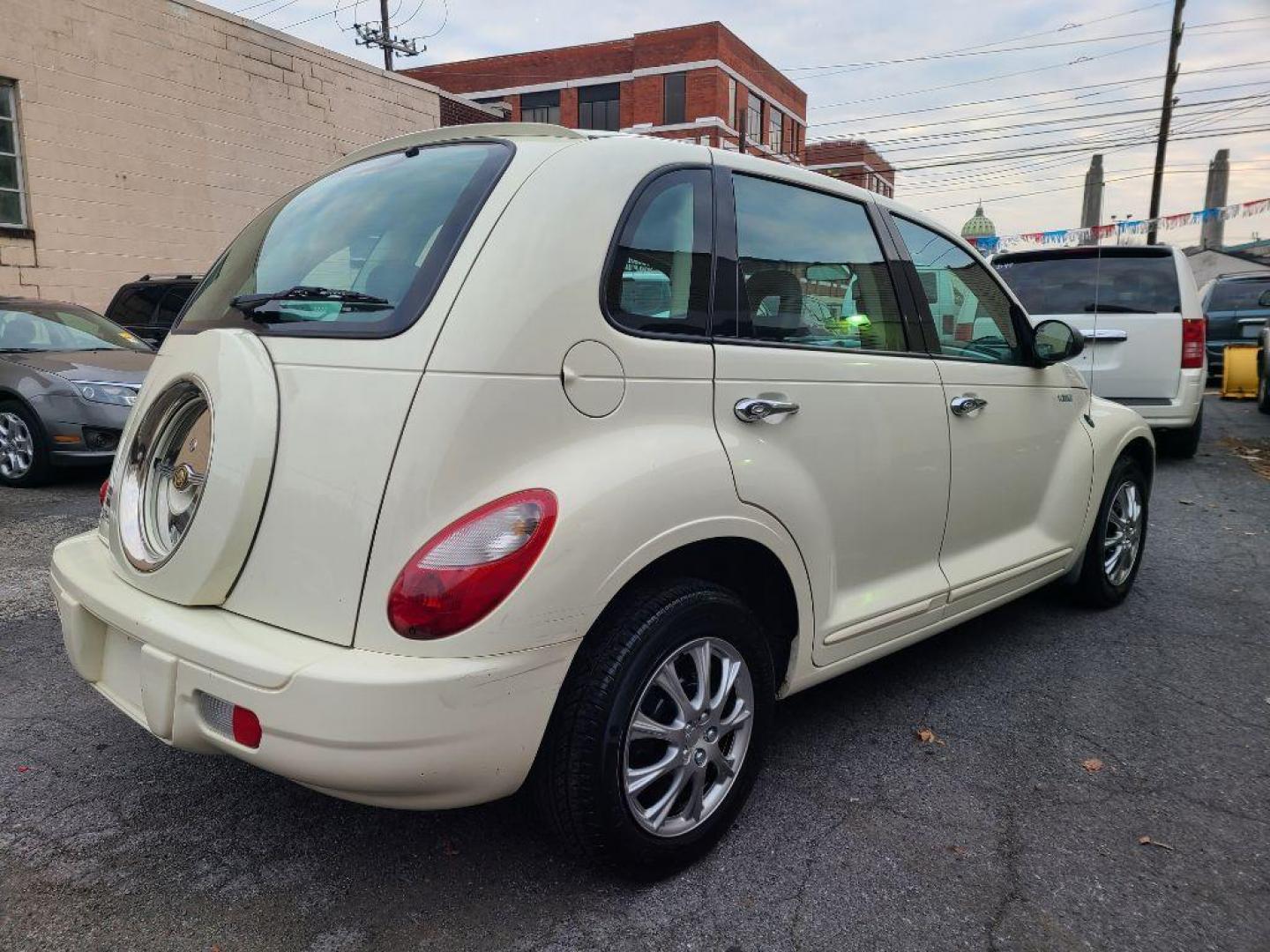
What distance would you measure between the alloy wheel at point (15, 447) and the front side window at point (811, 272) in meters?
6.17

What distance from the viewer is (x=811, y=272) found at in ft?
9.21

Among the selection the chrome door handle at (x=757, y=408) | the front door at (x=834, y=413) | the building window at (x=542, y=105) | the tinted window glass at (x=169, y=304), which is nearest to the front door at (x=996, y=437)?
the front door at (x=834, y=413)

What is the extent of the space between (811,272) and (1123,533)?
255cm

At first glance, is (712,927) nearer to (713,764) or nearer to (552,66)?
(713,764)

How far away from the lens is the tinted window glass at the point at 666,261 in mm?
2227

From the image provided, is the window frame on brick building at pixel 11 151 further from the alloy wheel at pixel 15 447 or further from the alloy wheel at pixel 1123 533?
the alloy wheel at pixel 1123 533

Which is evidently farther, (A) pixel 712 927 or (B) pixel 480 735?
(A) pixel 712 927

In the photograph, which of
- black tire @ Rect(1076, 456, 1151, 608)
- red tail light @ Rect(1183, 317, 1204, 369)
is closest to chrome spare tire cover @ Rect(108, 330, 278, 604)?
black tire @ Rect(1076, 456, 1151, 608)

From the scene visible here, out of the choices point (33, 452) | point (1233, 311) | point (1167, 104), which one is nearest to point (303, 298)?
point (33, 452)

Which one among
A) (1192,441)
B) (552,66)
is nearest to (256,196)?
(1192,441)

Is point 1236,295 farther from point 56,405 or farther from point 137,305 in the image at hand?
point 56,405

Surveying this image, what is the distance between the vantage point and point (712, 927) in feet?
6.99

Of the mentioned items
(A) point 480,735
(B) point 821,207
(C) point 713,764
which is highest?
(B) point 821,207

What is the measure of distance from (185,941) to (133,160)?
46.0 ft
